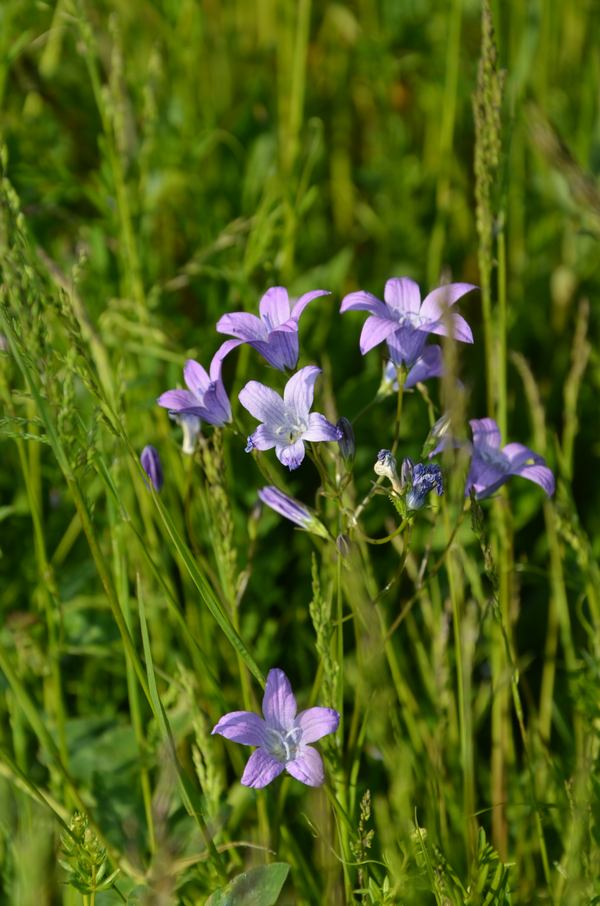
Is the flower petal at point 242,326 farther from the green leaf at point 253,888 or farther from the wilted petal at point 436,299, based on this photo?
the green leaf at point 253,888

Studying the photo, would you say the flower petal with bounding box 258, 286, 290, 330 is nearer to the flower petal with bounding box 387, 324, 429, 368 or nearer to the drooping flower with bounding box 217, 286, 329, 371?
the drooping flower with bounding box 217, 286, 329, 371

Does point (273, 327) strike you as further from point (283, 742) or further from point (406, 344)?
point (283, 742)

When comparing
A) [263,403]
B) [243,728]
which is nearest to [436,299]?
[263,403]

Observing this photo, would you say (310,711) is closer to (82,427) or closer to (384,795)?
(82,427)

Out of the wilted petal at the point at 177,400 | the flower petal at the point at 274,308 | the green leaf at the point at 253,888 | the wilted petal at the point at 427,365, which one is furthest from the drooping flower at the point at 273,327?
the green leaf at the point at 253,888

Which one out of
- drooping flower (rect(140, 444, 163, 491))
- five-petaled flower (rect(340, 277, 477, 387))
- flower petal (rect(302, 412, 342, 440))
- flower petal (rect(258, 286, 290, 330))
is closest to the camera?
flower petal (rect(302, 412, 342, 440))

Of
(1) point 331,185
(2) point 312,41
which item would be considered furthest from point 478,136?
(2) point 312,41

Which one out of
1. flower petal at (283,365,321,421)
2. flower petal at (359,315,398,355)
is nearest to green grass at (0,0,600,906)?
flower petal at (283,365,321,421)
